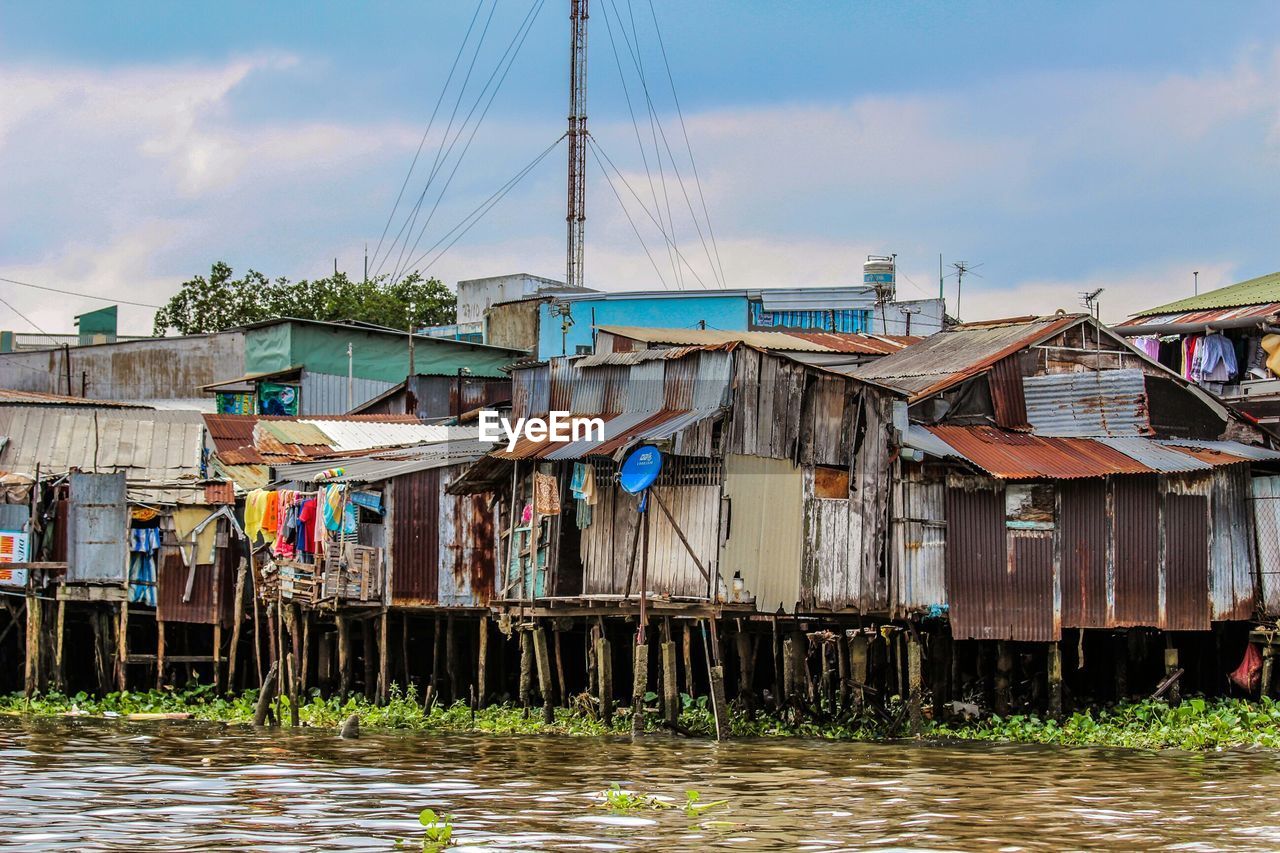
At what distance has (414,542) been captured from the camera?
90.6 feet

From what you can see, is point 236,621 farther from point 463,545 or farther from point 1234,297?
point 1234,297

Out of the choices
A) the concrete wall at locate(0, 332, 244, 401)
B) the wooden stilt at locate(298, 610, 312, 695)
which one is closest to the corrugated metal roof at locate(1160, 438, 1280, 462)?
the wooden stilt at locate(298, 610, 312, 695)

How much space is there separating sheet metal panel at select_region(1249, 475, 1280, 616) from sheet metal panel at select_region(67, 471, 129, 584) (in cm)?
2019

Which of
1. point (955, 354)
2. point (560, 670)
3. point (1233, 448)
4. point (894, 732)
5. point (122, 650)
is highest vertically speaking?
point (955, 354)

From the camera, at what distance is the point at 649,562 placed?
23219 mm

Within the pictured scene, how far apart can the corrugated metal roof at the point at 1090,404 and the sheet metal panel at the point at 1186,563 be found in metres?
1.70

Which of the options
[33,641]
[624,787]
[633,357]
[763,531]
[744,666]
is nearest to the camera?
[624,787]

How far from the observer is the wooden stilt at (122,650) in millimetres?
30938

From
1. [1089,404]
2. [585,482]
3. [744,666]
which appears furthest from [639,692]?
[1089,404]

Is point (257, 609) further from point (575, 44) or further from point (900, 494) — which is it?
point (575, 44)

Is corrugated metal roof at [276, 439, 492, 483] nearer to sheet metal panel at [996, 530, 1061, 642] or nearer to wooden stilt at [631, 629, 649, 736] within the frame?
wooden stilt at [631, 629, 649, 736]

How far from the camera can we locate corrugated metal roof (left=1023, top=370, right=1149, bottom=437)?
2438cm


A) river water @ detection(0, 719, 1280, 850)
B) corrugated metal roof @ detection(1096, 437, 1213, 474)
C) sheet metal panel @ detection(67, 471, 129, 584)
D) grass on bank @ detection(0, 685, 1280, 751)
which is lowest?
river water @ detection(0, 719, 1280, 850)

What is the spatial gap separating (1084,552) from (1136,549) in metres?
0.73
